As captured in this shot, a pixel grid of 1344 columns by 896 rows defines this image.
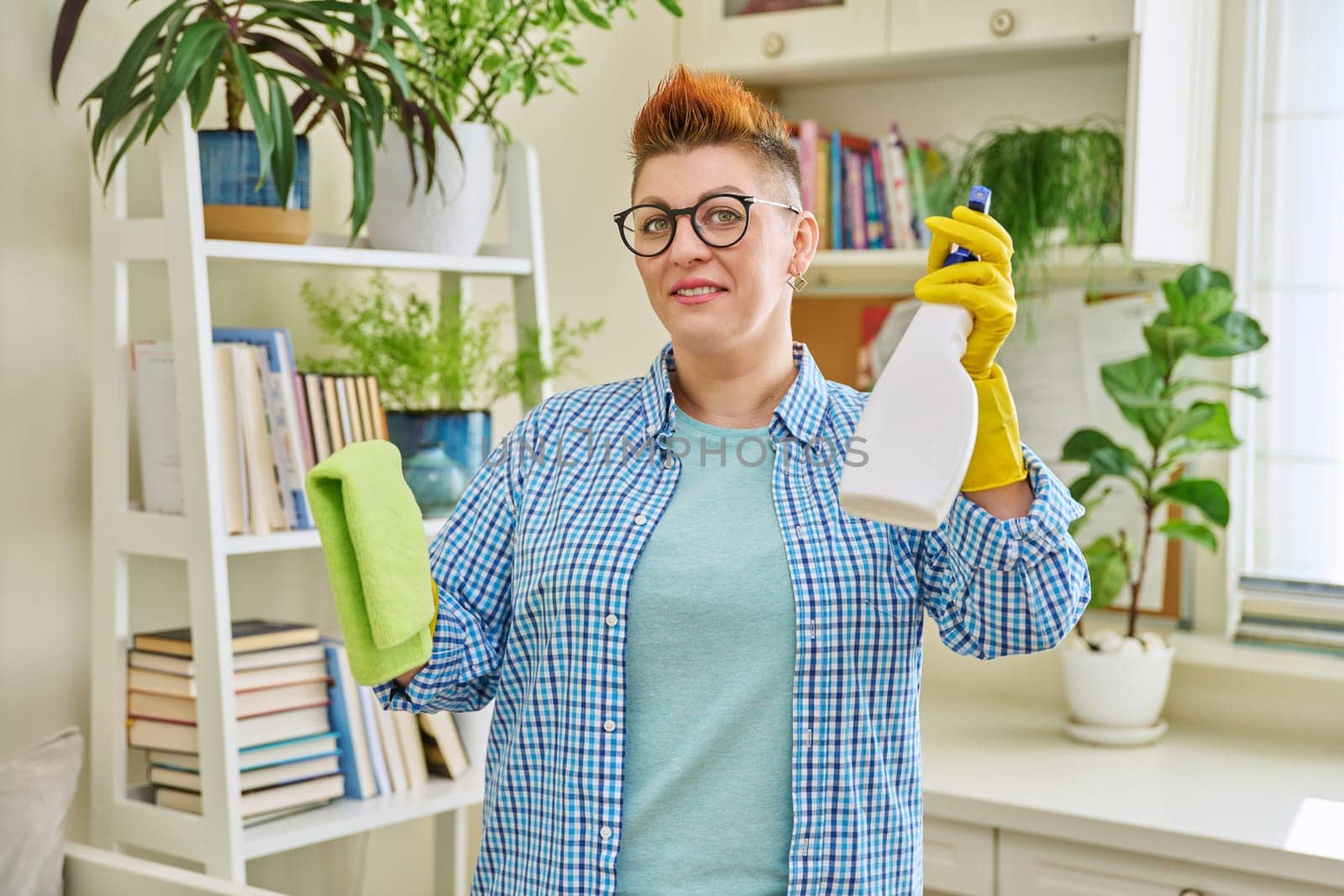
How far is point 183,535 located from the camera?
5.57 feet

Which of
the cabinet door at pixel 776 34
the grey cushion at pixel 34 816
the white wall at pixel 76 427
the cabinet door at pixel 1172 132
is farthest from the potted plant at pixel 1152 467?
the grey cushion at pixel 34 816

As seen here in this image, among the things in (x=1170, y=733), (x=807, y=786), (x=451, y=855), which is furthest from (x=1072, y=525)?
(x=807, y=786)

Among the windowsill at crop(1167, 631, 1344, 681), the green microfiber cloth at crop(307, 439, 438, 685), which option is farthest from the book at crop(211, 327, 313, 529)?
the windowsill at crop(1167, 631, 1344, 681)

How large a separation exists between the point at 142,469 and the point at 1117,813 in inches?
55.4

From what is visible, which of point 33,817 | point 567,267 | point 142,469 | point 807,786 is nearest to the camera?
point 807,786

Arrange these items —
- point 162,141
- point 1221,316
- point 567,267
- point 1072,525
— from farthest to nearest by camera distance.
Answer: point 567,267 → point 1072,525 → point 1221,316 → point 162,141

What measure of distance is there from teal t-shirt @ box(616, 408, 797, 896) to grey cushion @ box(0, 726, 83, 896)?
0.72m

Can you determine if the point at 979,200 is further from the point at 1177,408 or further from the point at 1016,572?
the point at 1177,408

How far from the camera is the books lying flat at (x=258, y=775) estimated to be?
5.74 feet

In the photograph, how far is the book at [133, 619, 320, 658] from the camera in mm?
1757

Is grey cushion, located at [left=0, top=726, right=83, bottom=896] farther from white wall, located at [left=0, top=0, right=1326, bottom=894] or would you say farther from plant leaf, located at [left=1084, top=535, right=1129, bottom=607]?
plant leaf, located at [left=1084, top=535, right=1129, bottom=607]

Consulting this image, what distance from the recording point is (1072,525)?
252 cm

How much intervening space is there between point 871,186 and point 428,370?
38.1 inches

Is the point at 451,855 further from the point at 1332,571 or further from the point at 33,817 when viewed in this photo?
the point at 1332,571
